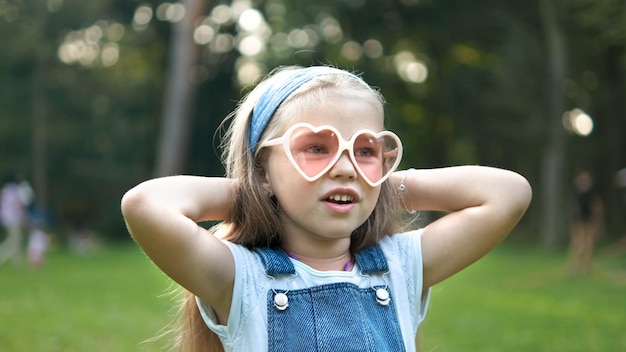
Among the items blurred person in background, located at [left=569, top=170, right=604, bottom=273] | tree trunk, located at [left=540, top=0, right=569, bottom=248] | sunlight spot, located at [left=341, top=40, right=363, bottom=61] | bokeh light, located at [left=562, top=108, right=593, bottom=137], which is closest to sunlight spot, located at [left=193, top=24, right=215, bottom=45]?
sunlight spot, located at [left=341, top=40, right=363, bottom=61]

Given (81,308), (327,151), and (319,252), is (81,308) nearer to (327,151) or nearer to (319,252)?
(319,252)

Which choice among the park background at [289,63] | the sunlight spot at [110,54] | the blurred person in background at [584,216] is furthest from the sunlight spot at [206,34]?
the blurred person in background at [584,216]

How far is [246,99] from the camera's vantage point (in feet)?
7.66

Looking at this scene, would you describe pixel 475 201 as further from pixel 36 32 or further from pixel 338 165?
pixel 36 32

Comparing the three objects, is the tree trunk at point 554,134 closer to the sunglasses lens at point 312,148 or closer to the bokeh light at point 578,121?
the bokeh light at point 578,121

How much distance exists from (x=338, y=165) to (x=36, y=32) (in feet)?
98.1

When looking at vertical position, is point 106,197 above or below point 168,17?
below

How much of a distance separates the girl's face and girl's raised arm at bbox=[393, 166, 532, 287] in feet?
0.94

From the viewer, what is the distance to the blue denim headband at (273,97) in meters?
2.18

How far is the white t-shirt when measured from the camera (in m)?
2.05

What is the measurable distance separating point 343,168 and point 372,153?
0.39 ft

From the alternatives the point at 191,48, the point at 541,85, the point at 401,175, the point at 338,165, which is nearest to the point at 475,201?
the point at 401,175

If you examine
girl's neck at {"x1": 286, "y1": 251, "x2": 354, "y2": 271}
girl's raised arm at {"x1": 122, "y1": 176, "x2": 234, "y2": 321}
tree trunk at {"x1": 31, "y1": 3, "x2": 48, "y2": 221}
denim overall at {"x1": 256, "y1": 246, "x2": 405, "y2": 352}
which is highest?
girl's raised arm at {"x1": 122, "y1": 176, "x2": 234, "y2": 321}

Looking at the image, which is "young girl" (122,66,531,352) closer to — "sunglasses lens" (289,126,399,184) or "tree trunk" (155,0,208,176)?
"sunglasses lens" (289,126,399,184)
